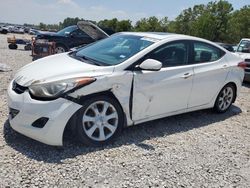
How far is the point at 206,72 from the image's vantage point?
16.7 feet

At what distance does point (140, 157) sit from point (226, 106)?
290cm

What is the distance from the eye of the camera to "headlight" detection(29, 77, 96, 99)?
353cm

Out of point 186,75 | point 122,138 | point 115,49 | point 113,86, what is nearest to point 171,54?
point 186,75

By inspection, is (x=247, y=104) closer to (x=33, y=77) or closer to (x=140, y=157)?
(x=140, y=157)

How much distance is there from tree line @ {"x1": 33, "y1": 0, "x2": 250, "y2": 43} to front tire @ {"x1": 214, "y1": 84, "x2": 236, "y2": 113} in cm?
1960

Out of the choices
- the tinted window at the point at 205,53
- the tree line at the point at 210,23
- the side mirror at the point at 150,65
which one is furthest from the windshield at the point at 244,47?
the tree line at the point at 210,23

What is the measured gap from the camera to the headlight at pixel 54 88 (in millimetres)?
3528

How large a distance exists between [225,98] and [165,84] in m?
1.98

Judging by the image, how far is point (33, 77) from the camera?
3.81 meters

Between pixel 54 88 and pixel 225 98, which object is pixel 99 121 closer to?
pixel 54 88

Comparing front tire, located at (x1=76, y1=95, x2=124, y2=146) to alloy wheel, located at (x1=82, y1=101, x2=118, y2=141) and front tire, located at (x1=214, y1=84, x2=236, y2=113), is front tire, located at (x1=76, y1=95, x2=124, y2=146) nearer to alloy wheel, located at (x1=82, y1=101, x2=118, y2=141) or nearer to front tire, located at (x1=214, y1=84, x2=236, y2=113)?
alloy wheel, located at (x1=82, y1=101, x2=118, y2=141)

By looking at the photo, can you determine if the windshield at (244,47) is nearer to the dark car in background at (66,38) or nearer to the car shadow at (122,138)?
the car shadow at (122,138)

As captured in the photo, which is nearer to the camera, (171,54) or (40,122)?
(40,122)

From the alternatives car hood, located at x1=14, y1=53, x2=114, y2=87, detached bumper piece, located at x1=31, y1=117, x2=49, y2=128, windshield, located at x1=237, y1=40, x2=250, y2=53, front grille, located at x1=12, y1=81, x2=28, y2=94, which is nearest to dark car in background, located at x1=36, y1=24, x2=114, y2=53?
windshield, located at x1=237, y1=40, x2=250, y2=53
